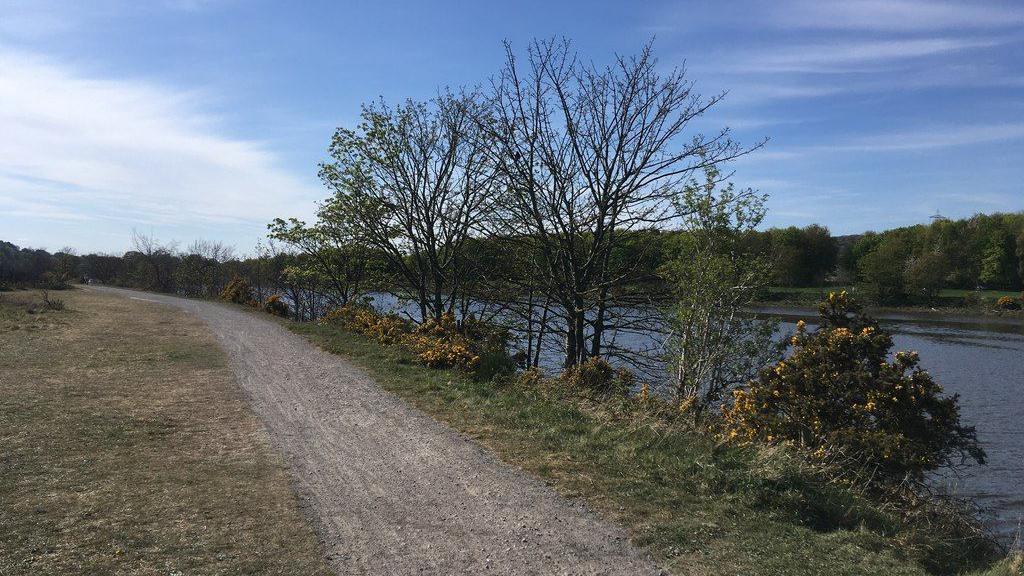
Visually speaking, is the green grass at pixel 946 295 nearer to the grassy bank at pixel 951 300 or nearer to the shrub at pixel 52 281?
the grassy bank at pixel 951 300

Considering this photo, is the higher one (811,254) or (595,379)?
(811,254)

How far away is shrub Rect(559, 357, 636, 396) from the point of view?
9930 millimetres

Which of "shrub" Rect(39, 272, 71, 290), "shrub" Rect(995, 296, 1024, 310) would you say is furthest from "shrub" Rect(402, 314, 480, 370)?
"shrub" Rect(995, 296, 1024, 310)

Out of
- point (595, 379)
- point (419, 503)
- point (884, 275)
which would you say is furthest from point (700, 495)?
point (884, 275)

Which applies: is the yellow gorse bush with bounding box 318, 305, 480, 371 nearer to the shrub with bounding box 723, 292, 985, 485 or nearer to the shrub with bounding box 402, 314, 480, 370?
the shrub with bounding box 402, 314, 480, 370

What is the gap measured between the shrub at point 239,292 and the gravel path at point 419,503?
75.8 ft

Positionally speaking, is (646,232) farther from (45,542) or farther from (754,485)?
(45,542)

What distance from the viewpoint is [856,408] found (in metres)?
7.09

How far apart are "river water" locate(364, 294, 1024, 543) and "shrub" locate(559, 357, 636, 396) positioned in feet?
7.92

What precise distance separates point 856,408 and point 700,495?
2.93 metres

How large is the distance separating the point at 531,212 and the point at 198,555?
9888 millimetres

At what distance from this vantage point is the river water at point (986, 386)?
980 centimetres

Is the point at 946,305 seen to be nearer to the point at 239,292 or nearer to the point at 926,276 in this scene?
the point at 926,276

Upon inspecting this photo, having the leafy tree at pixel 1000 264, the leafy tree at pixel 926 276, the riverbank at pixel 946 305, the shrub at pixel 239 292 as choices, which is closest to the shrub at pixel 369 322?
the shrub at pixel 239 292
